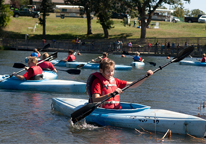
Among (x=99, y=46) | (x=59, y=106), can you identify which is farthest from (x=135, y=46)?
(x=59, y=106)

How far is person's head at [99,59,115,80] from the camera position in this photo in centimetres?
717

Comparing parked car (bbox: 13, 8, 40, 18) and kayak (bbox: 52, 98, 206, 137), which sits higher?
parked car (bbox: 13, 8, 40, 18)

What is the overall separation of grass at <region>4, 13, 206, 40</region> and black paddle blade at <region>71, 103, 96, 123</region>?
44618 millimetres

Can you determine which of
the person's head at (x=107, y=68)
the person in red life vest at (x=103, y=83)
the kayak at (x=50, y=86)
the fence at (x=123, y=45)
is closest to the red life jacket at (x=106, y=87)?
the person in red life vest at (x=103, y=83)

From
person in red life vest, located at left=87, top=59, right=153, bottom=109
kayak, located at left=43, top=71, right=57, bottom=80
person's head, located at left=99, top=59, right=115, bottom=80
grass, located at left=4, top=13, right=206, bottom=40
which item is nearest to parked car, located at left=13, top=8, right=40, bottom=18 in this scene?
grass, located at left=4, top=13, right=206, bottom=40

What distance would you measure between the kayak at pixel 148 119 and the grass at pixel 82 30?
146 ft

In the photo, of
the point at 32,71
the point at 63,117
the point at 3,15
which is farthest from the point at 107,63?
the point at 3,15

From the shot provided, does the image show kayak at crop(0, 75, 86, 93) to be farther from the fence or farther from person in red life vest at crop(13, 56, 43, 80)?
the fence

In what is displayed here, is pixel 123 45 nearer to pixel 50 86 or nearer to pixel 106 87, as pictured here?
pixel 50 86

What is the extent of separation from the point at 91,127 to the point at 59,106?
1520mm

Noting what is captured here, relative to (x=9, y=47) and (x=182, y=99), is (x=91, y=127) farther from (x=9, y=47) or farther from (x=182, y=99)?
(x=9, y=47)

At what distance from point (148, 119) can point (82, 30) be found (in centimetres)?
5358

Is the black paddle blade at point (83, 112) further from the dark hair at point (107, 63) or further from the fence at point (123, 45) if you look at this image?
the fence at point (123, 45)

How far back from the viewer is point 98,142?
281 inches
